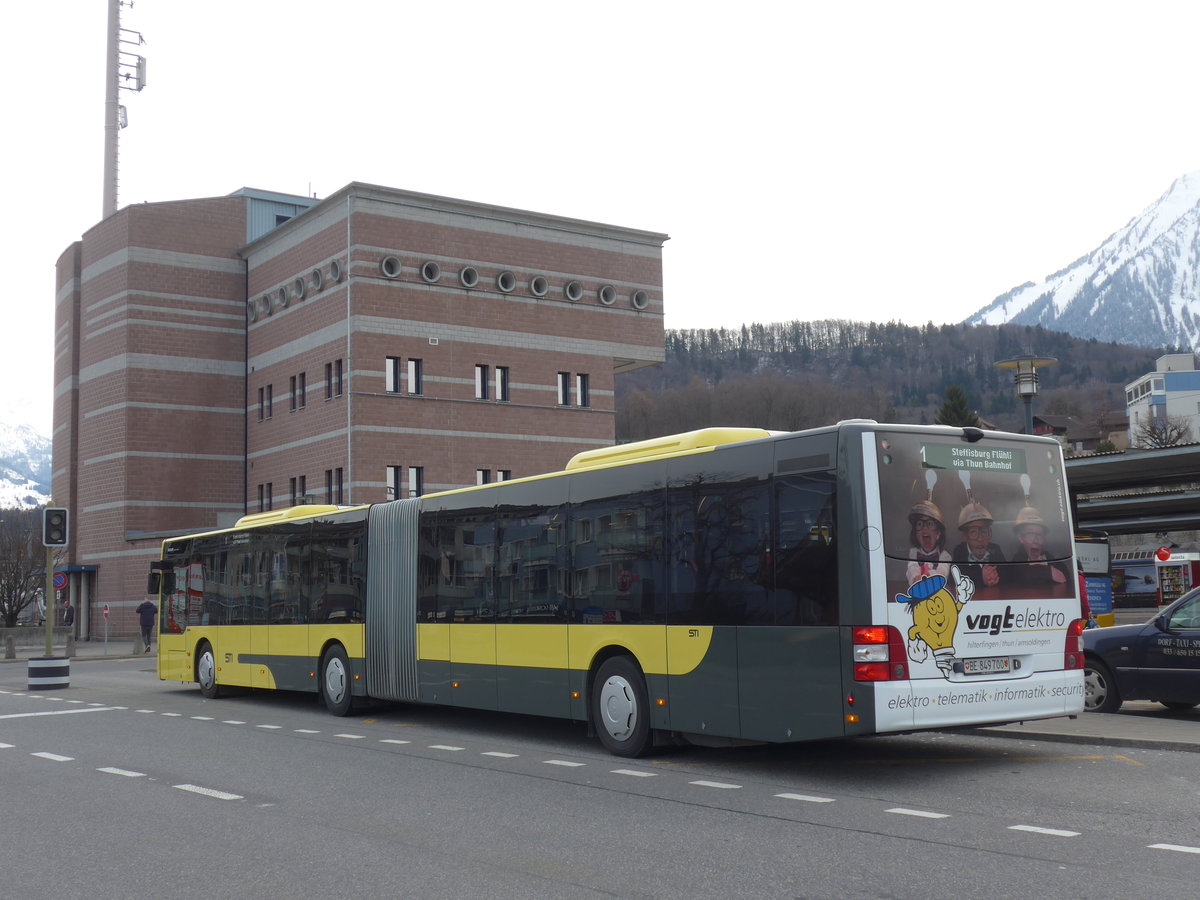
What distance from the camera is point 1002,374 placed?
173 m

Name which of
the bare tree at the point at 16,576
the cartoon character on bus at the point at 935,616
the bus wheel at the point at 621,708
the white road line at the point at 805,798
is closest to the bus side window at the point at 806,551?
the cartoon character on bus at the point at 935,616

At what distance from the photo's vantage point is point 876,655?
930 centimetres

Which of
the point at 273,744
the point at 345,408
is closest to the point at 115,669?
the point at 345,408

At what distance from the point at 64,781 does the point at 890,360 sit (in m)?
178

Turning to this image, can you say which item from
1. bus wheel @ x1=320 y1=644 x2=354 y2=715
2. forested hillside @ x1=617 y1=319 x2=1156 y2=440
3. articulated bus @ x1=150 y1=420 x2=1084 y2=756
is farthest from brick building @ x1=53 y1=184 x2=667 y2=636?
forested hillside @ x1=617 y1=319 x2=1156 y2=440

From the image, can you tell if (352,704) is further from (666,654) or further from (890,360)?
(890,360)

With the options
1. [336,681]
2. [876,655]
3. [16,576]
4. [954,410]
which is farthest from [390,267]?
[954,410]

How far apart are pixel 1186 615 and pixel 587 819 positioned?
7490 millimetres

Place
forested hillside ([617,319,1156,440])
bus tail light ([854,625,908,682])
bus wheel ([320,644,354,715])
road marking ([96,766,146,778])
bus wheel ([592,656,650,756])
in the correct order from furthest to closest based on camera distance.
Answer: forested hillside ([617,319,1156,440]) → bus wheel ([320,644,354,715]) → bus wheel ([592,656,650,756]) → road marking ([96,766,146,778]) → bus tail light ([854,625,908,682])

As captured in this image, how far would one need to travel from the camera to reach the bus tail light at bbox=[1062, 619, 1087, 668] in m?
10.4

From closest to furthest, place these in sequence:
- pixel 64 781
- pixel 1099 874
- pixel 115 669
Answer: pixel 1099 874
pixel 64 781
pixel 115 669

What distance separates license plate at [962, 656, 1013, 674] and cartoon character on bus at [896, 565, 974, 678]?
0.57 feet

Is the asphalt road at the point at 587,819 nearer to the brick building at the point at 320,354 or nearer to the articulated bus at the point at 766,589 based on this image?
the articulated bus at the point at 766,589

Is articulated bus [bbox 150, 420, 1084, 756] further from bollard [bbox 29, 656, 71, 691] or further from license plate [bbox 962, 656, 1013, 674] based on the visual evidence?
bollard [bbox 29, 656, 71, 691]
